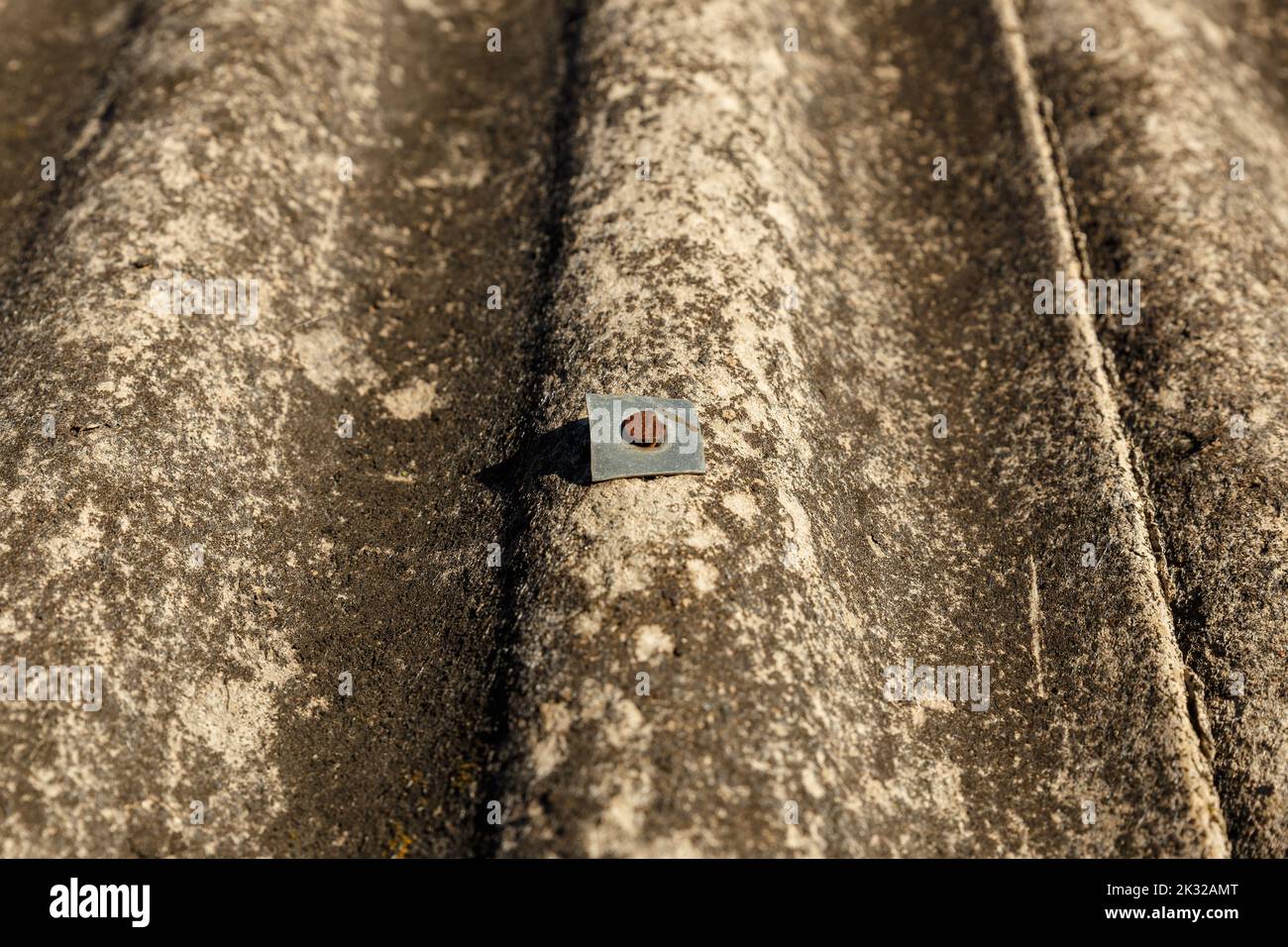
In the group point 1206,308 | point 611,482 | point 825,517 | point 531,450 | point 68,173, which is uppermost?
point 68,173

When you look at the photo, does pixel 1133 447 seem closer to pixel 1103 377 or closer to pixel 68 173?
pixel 1103 377

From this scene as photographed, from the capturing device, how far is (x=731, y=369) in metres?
5.73

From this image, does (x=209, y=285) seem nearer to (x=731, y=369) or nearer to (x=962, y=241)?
(x=731, y=369)

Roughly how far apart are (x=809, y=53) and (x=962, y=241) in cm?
272

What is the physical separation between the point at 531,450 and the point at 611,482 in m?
0.76

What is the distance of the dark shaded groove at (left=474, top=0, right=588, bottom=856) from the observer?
4664mm

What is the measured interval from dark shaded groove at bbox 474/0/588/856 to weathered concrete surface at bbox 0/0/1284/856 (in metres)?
0.03

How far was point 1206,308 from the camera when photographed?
21.1 ft

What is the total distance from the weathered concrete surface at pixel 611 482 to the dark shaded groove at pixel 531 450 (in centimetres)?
→ 3

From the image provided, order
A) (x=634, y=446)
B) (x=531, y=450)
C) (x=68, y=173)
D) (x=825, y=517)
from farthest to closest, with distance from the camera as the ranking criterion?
(x=68, y=173) → (x=531, y=450) → (x=825, y=517) → (x=634, y=446)

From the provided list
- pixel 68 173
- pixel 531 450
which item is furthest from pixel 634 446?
pixel 68 173

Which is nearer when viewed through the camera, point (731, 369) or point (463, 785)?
point (463, 785)

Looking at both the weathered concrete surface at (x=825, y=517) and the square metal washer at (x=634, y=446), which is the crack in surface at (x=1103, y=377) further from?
the square metal washer at (x=634, y=446)
